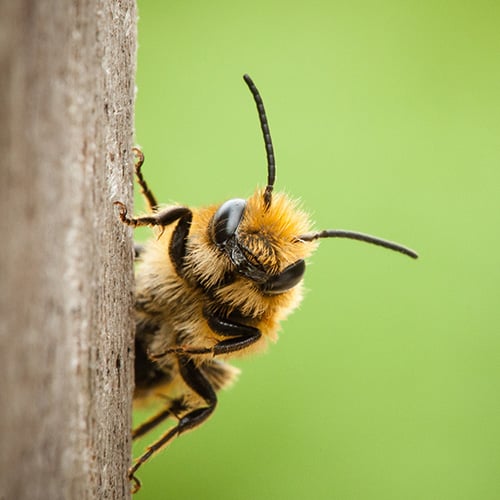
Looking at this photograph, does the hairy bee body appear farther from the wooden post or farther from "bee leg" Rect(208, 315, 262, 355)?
the wooden post

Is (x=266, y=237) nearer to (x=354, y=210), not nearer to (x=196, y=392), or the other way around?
(x=196, y=392)

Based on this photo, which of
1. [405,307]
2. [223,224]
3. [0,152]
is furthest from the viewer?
[405,307]

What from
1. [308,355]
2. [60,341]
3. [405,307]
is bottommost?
[308,355]

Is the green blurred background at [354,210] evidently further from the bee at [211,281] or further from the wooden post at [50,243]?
the wooden post at [50,243]

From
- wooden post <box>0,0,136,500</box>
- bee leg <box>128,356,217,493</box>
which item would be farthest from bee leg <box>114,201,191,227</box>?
wooden post <box>0,0,136,500</box>

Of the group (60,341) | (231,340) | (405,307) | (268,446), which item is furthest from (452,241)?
(60,341)

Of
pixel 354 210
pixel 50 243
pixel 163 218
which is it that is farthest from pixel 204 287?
pixel 354 210

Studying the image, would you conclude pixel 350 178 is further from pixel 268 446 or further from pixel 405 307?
pixel 268 446
